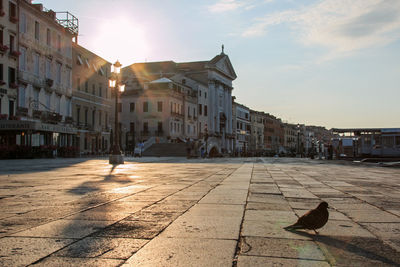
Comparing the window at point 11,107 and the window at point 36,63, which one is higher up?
the window at point 36,63

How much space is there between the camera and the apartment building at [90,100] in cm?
4453

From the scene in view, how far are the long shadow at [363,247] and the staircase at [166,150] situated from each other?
1905 inches

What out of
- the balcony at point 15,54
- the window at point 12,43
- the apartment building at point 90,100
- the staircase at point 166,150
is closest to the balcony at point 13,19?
the window at point 12,43

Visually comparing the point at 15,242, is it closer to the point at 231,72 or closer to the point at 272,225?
the point at 272,225

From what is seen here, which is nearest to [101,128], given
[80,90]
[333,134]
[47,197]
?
[80,90]

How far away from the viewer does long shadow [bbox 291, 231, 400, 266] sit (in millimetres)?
3533

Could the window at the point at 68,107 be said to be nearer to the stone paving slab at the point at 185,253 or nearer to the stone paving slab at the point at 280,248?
the stone paving slab at the point at 185,253

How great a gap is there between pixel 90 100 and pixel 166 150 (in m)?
12.7

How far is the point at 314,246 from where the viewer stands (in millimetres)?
3867

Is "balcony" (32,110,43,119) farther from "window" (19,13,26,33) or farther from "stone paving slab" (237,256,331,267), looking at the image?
"stone paving slab" (237,256,331,267)

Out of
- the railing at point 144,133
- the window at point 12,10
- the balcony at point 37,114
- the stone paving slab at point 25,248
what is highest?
the window at point 12,10

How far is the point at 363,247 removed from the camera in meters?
3.89

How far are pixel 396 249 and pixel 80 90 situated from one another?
44.2 m

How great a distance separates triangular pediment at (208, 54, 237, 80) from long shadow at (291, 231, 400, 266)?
88.5 m
